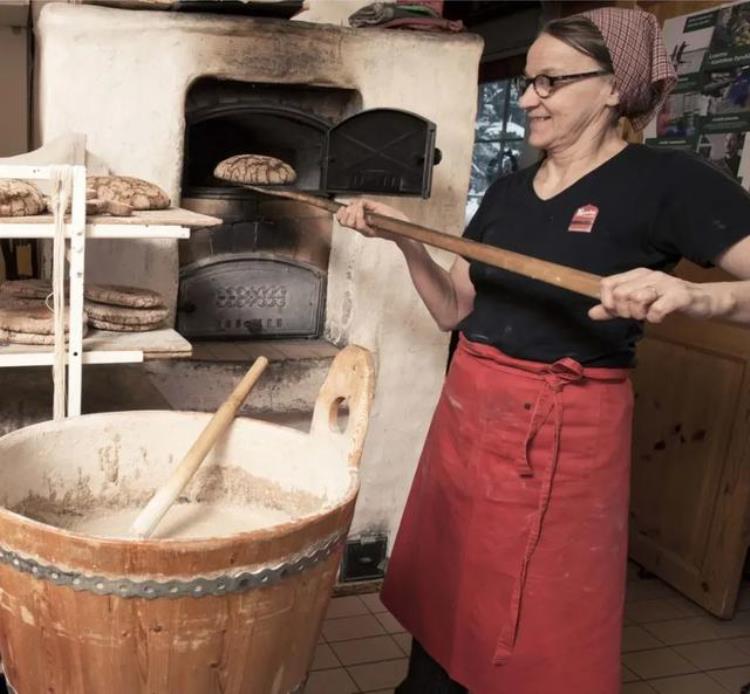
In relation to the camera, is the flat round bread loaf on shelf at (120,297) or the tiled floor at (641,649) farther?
the tiled floor at (641,649)

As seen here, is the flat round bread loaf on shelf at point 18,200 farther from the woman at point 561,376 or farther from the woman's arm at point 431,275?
the woman at point 561,376

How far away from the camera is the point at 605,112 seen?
1.51 metres

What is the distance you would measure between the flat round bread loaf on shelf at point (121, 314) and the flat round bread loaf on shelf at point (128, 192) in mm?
226

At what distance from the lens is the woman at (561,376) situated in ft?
4.79

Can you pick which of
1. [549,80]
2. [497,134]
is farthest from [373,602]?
[497,134]

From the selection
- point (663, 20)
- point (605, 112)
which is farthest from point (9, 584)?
point (663, 20)

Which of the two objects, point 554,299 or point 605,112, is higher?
point 605,112

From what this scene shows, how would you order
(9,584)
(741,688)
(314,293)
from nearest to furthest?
(9,584) → (741,688) → (314,293)

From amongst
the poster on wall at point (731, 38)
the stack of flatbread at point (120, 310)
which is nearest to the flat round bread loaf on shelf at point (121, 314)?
the stack of flatbread at point (120, 310)

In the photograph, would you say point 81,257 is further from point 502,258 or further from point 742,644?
point 742,644

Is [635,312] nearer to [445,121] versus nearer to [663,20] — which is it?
[445,121]

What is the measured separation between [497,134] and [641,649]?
9.05 ft

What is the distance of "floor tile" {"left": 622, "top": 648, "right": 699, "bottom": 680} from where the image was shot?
239cm

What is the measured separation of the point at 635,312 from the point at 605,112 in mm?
492
